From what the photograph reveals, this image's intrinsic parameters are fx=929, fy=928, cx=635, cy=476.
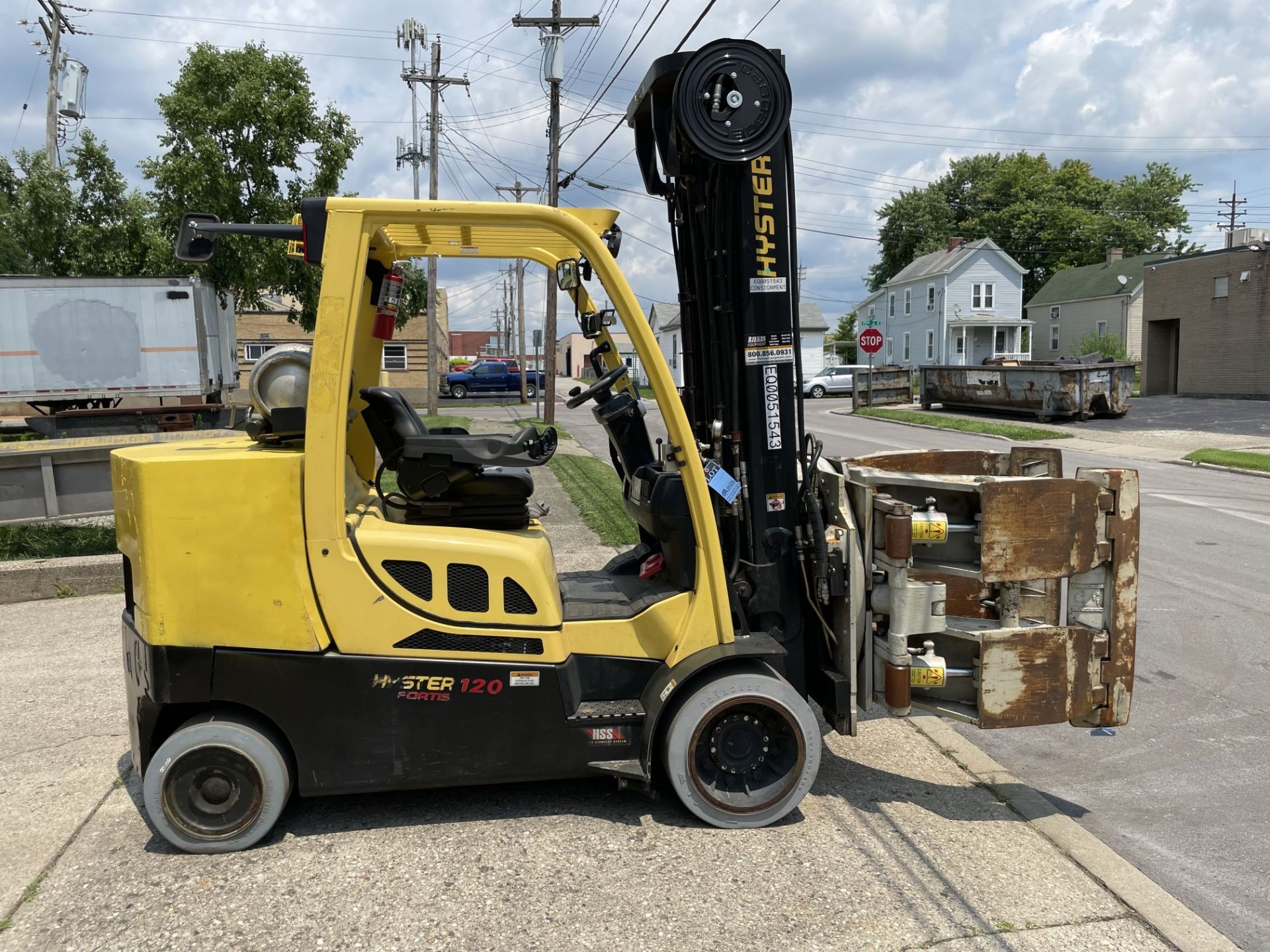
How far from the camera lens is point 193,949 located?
3.03 m

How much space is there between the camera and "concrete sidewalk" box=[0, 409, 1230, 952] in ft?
10.2

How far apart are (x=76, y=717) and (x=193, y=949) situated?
8.91 ft

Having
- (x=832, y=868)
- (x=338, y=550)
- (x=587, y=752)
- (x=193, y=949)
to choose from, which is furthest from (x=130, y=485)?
(x=832, y=868)

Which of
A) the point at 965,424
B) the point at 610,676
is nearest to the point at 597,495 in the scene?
the point at 610,676

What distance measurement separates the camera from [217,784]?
3623mm

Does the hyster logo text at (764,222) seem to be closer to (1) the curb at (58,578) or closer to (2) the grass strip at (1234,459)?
(1) the curb at (58,578)

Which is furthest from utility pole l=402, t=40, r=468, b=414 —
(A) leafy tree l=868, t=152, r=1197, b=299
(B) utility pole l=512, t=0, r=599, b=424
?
(A) leafy tree l=868, t=152, r=1197, b=299

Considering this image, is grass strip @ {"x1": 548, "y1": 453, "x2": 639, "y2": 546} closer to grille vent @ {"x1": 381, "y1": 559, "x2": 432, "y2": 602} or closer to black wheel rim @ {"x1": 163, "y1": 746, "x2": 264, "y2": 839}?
grille vent @ {"x1": 381, "y1": 559, "x2": 432, "y2": 602}

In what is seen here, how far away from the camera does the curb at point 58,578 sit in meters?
7.65

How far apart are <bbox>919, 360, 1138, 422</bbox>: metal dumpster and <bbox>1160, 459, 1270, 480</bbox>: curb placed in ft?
23.6

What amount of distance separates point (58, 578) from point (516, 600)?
5948 millimetres

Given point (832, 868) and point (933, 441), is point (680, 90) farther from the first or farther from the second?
point (933, 441)

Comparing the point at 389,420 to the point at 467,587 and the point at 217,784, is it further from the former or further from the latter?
the point at 217,784

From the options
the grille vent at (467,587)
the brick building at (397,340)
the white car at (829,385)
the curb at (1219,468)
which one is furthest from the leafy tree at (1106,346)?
the grille vent at (467,587)
